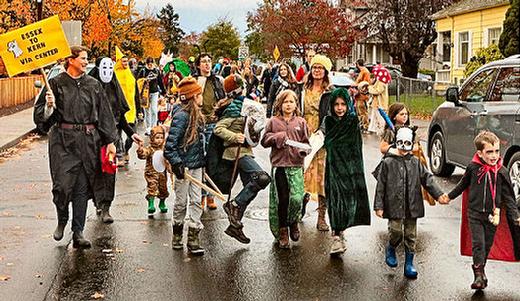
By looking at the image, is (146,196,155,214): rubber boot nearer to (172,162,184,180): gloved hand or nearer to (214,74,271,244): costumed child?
(214,74,271,244): costumed child

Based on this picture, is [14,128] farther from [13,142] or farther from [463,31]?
[463,31]

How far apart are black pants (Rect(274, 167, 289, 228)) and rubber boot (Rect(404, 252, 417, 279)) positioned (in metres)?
1.43

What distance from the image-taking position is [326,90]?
934cm

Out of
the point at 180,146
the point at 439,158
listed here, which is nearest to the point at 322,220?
the point at 180,146

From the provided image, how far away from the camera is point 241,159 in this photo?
27.2ft

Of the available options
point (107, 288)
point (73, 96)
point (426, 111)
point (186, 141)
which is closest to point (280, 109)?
point (186, 141)

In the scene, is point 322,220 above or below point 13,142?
below

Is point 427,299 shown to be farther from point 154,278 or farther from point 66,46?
point 66,46

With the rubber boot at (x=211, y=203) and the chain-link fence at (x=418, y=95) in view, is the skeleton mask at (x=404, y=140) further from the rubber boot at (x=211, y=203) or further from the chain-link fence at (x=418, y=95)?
the chain-link fence at (x=418, y=95)

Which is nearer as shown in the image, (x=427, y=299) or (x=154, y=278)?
(x=427, y=299)

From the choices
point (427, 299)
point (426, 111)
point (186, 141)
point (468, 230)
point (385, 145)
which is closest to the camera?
point (427, 299)

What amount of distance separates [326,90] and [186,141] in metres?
2.04

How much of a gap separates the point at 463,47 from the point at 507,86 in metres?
25.9

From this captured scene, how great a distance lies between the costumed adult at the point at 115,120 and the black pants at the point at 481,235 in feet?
11.9
